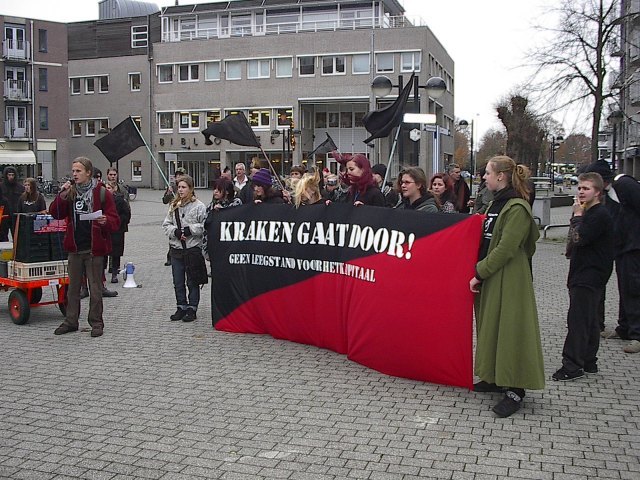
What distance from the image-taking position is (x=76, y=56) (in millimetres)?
74438

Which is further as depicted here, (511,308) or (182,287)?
(182,287)

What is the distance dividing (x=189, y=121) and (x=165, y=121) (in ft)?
8.69

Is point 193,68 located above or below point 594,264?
above

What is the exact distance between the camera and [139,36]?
71250 millimetres

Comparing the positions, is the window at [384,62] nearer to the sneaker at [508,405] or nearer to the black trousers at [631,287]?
the black trousers at [631,287]

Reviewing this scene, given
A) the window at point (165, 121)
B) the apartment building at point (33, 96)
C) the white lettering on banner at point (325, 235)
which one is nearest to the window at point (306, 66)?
the window at point (165, 121)

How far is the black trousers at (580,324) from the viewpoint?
6.84 m

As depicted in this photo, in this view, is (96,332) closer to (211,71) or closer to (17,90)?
(17,90)

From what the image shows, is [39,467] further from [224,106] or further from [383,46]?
[224,106]

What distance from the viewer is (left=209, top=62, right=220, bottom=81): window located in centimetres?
6562

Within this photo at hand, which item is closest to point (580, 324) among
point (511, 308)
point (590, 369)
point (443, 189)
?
point (590, 369)

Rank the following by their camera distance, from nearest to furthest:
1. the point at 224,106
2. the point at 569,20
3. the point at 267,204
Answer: the point at 267,204 < the point at 569,20 < the point at 224,106

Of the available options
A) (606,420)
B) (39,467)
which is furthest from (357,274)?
(39,467)

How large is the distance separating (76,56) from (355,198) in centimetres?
7323
